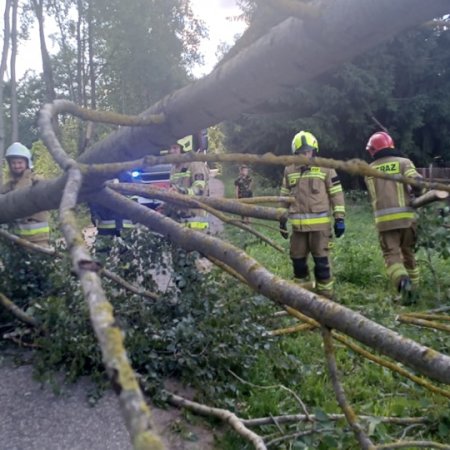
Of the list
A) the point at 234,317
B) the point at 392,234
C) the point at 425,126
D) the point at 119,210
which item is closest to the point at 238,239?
the point at 392,234

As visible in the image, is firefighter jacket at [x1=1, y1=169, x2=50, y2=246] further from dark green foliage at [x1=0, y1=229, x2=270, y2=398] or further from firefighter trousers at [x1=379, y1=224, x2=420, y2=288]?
firefighter trousers at [x1=379, y1=224, x2=420, y2=288]

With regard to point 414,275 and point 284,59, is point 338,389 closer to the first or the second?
point 284,59

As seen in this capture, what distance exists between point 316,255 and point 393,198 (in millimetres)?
871

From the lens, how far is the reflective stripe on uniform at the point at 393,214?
508 cm

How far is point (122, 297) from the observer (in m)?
3.09

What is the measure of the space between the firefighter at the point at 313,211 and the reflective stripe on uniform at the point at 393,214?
358mm

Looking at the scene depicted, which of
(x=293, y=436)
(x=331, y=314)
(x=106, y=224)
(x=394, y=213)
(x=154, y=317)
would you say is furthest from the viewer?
(x=394, y=213)

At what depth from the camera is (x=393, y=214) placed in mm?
5125

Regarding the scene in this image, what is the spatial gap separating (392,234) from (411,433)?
2.91m

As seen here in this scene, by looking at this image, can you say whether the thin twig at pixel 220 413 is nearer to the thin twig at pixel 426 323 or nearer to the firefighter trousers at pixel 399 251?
the thin twig at pixel 426 323

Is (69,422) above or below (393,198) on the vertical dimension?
below

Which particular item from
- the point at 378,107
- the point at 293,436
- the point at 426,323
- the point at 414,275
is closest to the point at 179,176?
the point at 414,275

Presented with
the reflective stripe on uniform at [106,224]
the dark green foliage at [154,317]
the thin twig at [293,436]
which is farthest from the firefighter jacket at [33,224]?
the thin twig at [293,436]

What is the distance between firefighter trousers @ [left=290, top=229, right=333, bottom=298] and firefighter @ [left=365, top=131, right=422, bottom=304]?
0.53m
